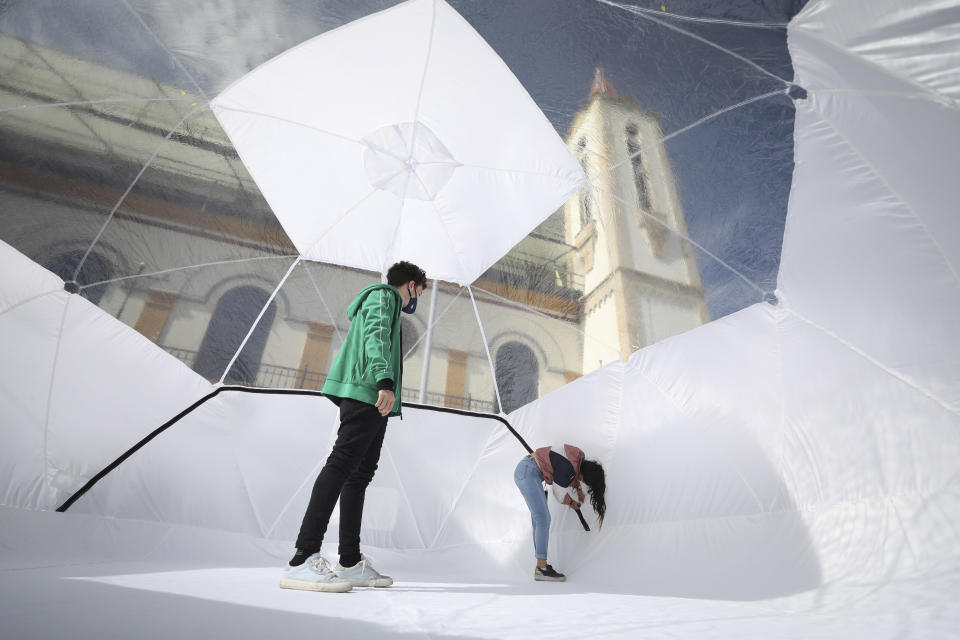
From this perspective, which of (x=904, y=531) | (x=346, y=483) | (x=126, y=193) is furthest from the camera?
(x=126, y=193)

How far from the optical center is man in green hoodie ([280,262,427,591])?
2201 millimetres

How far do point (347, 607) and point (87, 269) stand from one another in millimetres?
3058

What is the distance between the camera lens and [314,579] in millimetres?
1972

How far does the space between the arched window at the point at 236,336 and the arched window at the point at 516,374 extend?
76.4 inches

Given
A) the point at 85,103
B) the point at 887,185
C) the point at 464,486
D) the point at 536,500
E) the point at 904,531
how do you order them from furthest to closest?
the point at 464,486 < the point at 536,500 < the point at 85,103 < the point at 887,185 < the point at 904,531

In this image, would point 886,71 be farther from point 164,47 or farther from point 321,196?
point 164,47

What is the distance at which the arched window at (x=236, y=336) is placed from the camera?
384 cm

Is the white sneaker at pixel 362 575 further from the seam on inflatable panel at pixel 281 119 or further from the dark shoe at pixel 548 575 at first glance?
the seam on inflatable panel at pixel 281 119

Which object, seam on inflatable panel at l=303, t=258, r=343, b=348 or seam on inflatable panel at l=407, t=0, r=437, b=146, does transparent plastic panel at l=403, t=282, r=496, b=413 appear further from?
seam on inflatable panel at l=407, t=0, r=437, b=146

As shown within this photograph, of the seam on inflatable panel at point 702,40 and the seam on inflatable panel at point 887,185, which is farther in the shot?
the seam on inflatable panel at point 702,40

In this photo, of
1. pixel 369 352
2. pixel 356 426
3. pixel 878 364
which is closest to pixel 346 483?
pixel 356 426

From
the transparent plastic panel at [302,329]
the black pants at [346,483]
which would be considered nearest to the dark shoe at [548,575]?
the black pants at [346,483]

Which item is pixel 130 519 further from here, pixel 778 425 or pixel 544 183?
pixel 778 425

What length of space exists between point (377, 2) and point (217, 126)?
4.50ft
